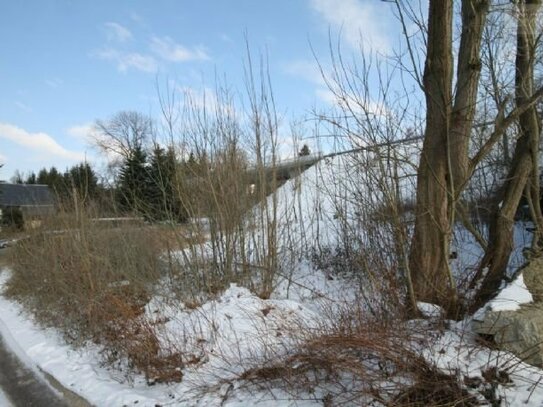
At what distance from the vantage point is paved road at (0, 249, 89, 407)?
201 inches

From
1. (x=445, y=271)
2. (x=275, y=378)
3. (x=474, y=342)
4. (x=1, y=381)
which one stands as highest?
(x=445, y=271)

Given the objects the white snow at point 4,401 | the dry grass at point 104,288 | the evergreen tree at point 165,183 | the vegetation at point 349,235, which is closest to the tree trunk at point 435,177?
the vegetation at point 349,235

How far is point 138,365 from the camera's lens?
5711 millimetres

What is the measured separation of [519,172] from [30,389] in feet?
22.9

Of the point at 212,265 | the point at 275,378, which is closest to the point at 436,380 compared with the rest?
the point at 275,378

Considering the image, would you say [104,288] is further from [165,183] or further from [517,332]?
[517,332]

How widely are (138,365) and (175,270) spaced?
277 cm

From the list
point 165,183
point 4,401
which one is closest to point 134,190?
point 165,183

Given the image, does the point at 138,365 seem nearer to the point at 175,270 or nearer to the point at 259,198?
the point at 175,270

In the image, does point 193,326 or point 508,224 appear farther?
point 193,326

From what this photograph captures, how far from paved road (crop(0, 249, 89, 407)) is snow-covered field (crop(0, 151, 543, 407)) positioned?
0.45 ft

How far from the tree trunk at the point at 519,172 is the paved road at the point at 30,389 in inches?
199

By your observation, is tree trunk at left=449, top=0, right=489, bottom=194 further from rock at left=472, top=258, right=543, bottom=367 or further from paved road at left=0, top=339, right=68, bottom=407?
paved road at left=0, top=339, right=68, bottom=407

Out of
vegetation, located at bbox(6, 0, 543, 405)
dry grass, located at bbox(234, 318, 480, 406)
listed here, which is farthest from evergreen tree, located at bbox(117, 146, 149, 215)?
dry grass, located at bbox(234, 318, 480, 406)
